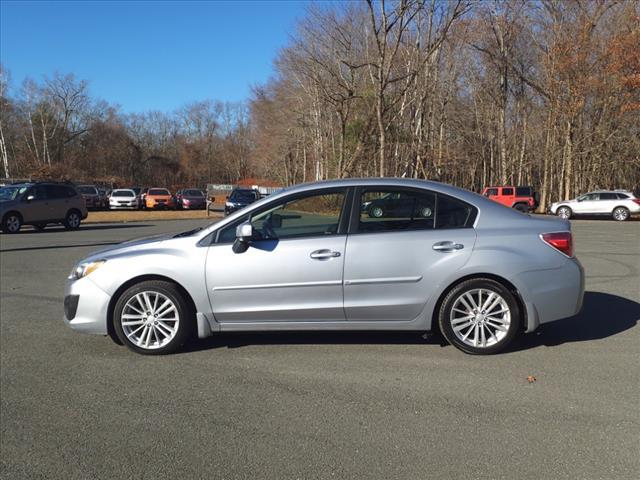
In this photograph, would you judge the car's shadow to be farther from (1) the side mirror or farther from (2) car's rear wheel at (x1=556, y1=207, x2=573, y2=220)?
(2) car's rear wheel at (x1=556, y1=207, x2=573, y2=220)

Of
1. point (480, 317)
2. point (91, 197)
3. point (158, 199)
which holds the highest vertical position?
point (91, 197)

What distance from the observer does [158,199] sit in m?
37.8

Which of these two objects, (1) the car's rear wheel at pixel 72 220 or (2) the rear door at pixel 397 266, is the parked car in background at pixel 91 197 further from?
(2) the rear door at pixel 397 266

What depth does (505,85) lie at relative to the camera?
3962 centimetres

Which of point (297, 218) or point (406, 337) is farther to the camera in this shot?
point (406, 337)

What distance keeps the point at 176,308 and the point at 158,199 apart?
1375 inches

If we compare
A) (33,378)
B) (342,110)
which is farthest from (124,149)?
(33,378)

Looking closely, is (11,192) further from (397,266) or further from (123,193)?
(123,193)

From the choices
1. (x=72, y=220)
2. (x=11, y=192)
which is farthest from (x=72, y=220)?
(x=11, y=192)

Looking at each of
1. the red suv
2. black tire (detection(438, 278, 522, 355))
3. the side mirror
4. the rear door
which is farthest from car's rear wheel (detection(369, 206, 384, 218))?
the red suv

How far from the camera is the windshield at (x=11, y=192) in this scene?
59.6ft

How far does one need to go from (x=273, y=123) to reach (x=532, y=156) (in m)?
25.5

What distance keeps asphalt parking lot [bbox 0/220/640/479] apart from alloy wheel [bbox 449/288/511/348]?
195 millimetres

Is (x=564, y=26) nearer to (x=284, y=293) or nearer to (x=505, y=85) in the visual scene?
(x=505, y=85)
